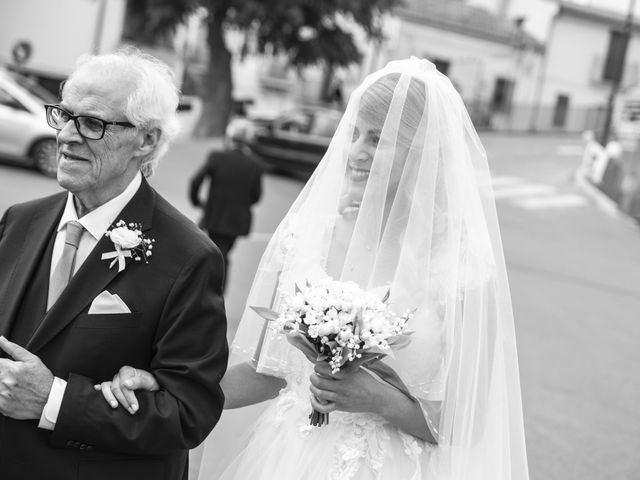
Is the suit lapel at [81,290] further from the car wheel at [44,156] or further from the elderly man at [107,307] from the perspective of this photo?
the car wheel at [44,156]

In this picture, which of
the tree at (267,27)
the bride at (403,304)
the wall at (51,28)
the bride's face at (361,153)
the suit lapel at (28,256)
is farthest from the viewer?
the wall at (51,28)

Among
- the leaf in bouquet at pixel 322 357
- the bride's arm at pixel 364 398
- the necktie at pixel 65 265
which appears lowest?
the bride's arm at pixel 364 398

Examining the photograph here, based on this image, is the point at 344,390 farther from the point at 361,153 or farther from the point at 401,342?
the point at 361,153

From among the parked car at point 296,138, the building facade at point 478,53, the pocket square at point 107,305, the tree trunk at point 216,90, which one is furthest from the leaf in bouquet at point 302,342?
the building facade at point 478,53

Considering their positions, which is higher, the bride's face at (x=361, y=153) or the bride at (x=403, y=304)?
the bride's face at (x=361, y=153)

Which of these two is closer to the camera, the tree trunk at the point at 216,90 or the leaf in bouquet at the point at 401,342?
the leaf in bouquet at the point at 401,342

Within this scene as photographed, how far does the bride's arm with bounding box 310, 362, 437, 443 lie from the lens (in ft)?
8.99

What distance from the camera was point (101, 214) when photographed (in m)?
2.73

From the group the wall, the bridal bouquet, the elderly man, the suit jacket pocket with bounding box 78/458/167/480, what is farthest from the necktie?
the wall

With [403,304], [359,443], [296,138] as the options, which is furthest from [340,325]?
[296,138]

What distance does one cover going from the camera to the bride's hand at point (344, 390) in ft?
8.97

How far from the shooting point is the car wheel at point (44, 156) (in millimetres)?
15688

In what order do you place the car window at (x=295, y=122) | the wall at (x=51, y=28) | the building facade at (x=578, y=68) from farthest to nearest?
the building facade at (x=578, y=68) < the wall at (x=51, y=28) < the car window at (x=295, y=122)

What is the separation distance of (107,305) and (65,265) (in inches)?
7.7
